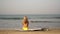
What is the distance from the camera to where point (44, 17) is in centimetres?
141

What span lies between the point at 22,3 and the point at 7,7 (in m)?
0.16

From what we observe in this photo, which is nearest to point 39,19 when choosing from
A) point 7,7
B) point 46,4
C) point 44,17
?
point 44,17

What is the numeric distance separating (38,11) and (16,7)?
23 centimetres

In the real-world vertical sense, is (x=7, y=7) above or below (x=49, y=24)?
above

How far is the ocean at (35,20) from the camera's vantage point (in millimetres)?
1356

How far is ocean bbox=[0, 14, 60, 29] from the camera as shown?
136cm

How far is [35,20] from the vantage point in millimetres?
1395

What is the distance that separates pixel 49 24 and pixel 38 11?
0.58 feet

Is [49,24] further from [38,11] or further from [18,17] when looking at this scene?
[18,17]

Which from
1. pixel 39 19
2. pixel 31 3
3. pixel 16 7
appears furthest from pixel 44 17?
pixel 16 7

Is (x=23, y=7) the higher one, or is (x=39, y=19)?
(x=23, y=7)

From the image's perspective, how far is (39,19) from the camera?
140 cm

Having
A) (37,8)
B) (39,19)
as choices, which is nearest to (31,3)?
(37,8)

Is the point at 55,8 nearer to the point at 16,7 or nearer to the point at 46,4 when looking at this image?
the point at 46,4
